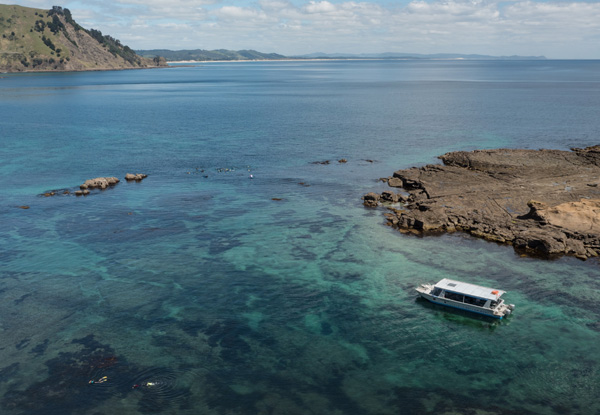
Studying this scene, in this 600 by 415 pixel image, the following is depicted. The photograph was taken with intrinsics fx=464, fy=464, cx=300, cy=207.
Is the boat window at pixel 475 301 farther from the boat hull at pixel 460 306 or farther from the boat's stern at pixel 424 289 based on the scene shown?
the boat's stern at pixel 424 289

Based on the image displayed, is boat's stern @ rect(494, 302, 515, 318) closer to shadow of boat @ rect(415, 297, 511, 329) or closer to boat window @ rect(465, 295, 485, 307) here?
shadow of boat @ rect(415, 297, 511, 329)

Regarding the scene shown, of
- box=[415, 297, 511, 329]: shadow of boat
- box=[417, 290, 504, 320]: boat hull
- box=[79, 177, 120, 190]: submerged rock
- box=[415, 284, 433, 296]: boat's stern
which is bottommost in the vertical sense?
box=[415, 297, 511, 329]: shadow of boat

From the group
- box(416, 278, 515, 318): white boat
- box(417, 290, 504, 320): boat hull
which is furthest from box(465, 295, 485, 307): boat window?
box(417, 290, 504, 320): boat hull

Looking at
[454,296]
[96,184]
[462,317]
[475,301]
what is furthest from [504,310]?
[96,184]

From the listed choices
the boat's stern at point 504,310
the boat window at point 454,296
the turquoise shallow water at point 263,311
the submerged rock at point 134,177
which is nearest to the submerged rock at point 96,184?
the turquoise shallow water at point 263,311

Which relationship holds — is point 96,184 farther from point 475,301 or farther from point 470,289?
point 475,301

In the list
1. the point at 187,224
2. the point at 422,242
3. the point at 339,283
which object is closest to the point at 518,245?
the point at 422,242
